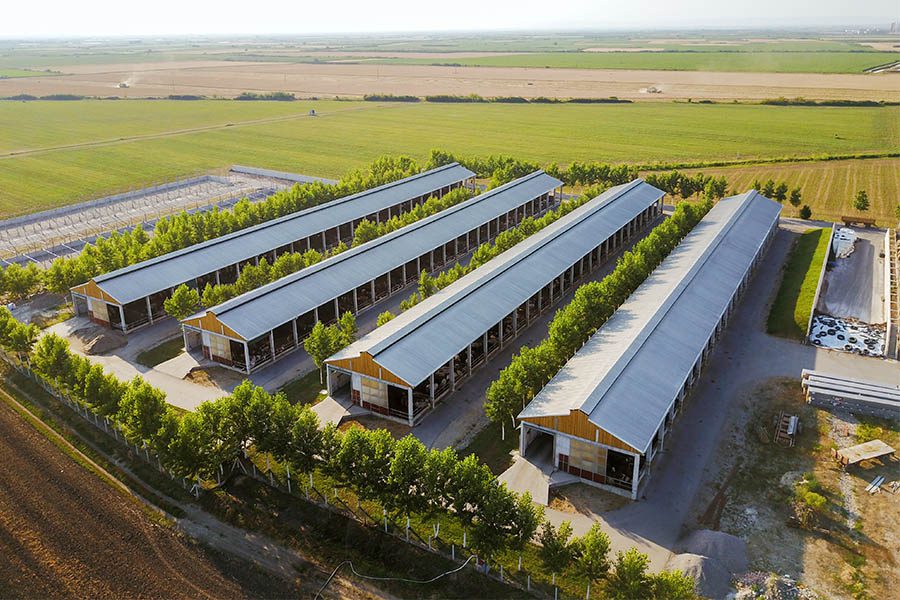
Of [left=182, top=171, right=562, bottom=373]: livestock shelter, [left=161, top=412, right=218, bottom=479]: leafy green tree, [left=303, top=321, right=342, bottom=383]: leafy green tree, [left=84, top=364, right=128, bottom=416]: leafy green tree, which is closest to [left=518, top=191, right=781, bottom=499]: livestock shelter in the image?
[left=303, top=321, right=342, bottom=383]: leafy green tree

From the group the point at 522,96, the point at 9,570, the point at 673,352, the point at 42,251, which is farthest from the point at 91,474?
the point at 522,96

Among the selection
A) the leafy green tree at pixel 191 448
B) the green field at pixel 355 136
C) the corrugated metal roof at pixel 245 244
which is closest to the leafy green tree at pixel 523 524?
the leafy green tree at pixel 191 448

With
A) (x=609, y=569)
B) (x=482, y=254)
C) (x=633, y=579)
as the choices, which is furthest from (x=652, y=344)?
(x=482, y=254)

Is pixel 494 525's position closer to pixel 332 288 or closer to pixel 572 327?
pixel 572 327

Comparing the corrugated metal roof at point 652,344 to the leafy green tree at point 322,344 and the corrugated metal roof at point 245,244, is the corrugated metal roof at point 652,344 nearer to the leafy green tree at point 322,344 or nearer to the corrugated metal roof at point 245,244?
the leafy green tree at point 322,344

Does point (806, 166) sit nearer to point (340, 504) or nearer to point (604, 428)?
point (604, 428)

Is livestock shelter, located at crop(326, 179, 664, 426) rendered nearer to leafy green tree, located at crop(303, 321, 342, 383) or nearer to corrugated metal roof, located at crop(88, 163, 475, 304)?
leafy green tree, located at crop(303, 321, 342, 383)
